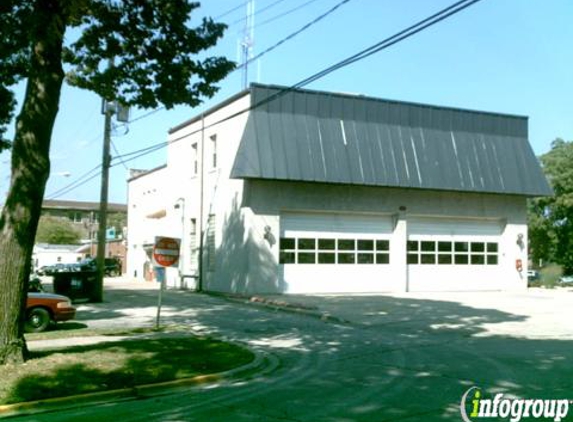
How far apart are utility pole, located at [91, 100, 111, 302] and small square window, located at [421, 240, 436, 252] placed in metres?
13.1

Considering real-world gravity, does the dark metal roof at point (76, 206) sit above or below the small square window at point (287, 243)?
above

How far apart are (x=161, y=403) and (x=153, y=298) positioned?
58.7 ft

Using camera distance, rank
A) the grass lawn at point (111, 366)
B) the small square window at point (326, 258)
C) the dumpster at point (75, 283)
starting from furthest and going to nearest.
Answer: the small square window at point (326, 258)
the dumpster at point (75, 283)
the grass lawn at point (111, 366)

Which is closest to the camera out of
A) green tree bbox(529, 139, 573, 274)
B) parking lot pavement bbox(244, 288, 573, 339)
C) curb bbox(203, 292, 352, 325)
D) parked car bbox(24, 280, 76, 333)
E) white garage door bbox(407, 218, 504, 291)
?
parked car bbox(24, 280, 76, 333)

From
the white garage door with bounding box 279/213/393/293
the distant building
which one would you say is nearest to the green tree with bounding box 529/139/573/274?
the white garage door with bounding box 279/213/393/293

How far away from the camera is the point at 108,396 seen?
28.3 feet

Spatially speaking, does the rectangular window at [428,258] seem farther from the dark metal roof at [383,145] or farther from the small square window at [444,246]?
the dark metal roof at [383,145]

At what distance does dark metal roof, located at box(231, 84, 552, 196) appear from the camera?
2500cm

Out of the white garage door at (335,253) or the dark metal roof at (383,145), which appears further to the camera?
the white garage door at (335,253)

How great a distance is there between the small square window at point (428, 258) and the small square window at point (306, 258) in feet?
16.9

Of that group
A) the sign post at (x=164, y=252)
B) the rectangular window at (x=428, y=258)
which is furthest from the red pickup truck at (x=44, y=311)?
the rectangular window at (x=428, y=258)

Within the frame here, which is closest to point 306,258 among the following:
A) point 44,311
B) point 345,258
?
point 345,258

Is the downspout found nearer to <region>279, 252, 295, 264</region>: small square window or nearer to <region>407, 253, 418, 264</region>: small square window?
<region>279, 252, 295, 264</region>: small square window

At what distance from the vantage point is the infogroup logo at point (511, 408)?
7148mm
